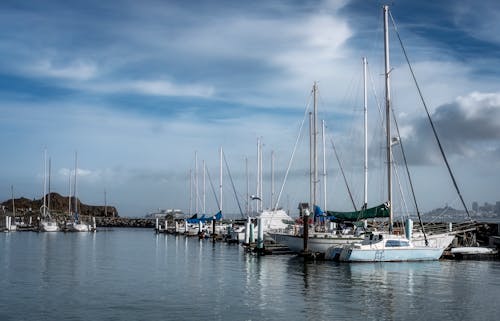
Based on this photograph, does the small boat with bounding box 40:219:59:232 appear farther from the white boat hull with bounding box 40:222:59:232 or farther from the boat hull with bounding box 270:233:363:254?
the boat hull with bounding box 270:233:363:254

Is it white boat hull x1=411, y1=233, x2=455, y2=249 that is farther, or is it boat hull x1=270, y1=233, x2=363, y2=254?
white boat hull x1=411, y1=233, x2=455, y2=249

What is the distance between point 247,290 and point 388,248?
17.8m

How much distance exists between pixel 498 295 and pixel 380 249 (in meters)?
15.2

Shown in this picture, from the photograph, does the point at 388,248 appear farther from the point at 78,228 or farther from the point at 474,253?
the point at 78,228

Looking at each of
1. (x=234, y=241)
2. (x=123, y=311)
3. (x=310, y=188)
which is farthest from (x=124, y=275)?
(x=234, y=241)

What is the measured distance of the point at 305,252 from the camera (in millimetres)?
52906

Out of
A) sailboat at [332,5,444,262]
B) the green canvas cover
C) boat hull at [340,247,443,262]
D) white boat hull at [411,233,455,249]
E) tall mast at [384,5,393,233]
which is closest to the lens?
boat hull at [340,247,443,262]

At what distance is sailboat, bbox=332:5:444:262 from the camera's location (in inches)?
1912

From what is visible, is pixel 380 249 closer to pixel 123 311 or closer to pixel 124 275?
pixel 124 275

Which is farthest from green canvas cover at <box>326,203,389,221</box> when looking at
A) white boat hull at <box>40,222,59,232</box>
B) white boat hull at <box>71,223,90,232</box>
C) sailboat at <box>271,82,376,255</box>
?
white boat hull at <box>40,222,59,232</box>

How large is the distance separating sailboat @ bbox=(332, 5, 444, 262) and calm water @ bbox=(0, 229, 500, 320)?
889 millimetres

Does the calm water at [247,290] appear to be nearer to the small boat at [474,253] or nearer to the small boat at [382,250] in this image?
A: the small boat at [382,250]

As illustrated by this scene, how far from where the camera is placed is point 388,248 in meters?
48.8

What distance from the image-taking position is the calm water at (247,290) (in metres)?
28.0
